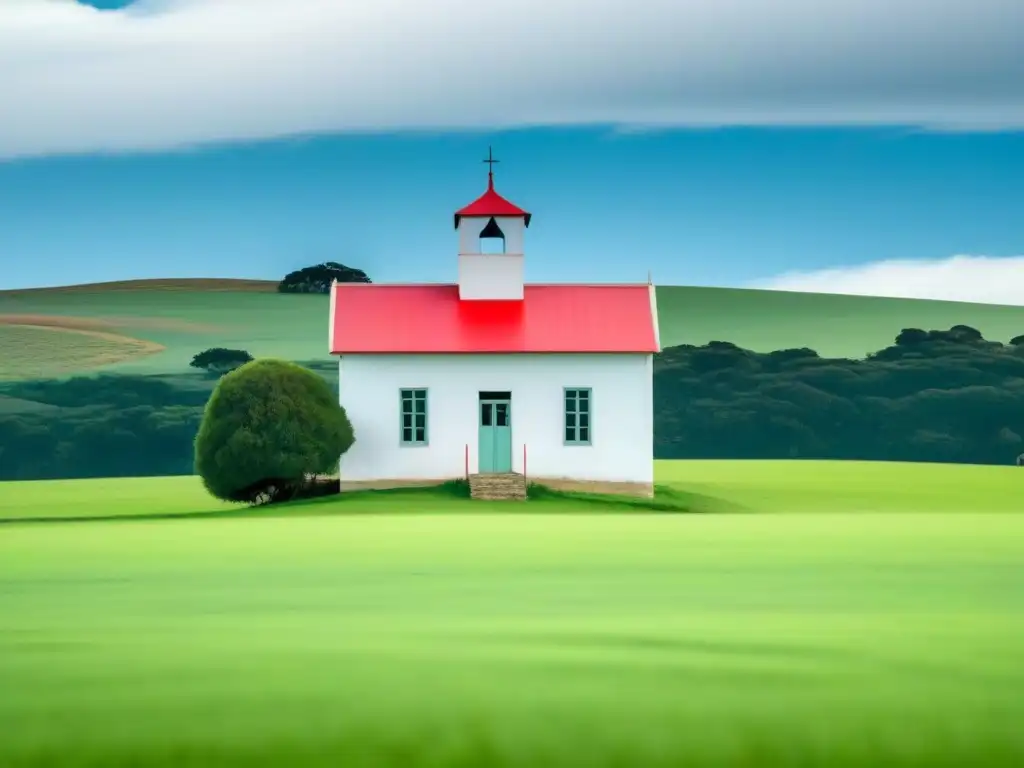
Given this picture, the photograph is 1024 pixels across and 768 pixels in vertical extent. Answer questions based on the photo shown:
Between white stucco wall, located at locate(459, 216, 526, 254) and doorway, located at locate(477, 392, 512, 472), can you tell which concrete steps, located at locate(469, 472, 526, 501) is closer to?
doorway, located at locate(477, 392, 512, 472)

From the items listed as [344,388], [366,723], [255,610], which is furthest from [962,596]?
[344,388]

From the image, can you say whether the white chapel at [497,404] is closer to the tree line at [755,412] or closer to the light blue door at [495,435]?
the light blue door at [495,435]

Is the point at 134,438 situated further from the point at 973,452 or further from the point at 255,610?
the point at 255,610

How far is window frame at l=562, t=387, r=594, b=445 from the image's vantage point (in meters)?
45.6

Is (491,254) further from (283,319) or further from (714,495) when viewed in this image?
(283,319)

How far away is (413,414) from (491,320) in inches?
145

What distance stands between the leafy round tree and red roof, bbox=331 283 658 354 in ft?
7.97

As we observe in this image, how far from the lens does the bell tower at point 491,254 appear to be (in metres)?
48.2

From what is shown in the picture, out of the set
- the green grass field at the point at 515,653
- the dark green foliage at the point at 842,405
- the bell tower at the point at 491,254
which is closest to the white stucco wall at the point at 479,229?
the bell tower at the point at 491,254

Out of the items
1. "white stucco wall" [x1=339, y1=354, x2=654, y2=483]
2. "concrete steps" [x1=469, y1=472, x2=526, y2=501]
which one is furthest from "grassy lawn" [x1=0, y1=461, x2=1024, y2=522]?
"white stucco wall" [x1=339, y1=354, x2=654, y2=483]

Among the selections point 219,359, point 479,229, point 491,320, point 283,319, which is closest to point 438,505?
point 491,320

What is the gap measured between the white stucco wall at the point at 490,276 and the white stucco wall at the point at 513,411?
319cm

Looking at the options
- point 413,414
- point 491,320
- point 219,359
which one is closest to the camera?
point 413,414

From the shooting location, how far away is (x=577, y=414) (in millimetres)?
45812
